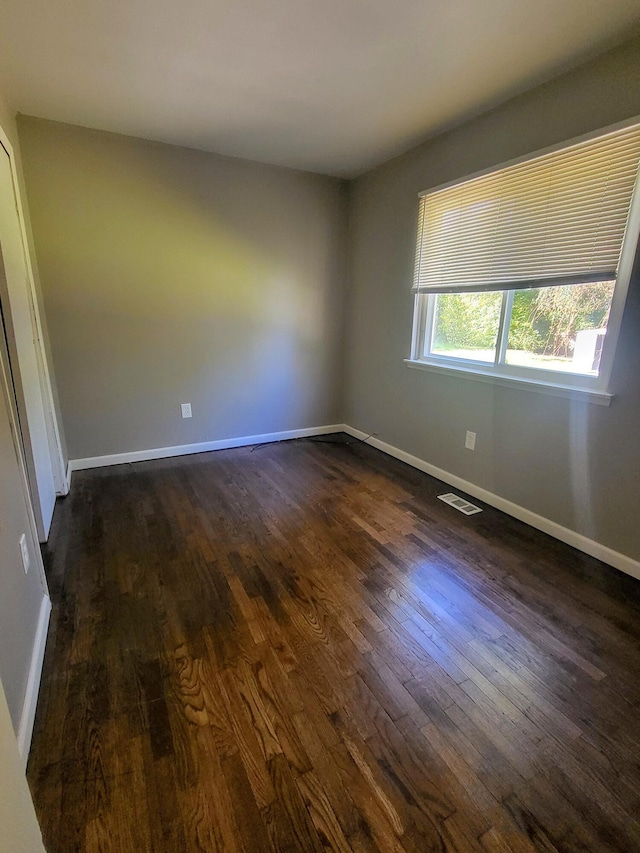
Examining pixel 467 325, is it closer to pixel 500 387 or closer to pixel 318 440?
pixel 500 387

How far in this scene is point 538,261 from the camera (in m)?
2.21

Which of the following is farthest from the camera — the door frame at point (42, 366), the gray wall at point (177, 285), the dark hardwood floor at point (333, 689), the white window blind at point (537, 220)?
the gray wall at point (177, 285)

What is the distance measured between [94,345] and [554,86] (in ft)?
10.6

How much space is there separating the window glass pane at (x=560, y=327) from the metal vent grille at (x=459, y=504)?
958 millimetres

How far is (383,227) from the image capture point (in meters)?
3.33

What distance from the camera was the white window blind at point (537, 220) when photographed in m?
1.89

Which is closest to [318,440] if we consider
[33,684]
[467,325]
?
[467,325]

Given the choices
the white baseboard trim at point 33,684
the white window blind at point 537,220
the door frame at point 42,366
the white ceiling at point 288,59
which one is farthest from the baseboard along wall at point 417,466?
the white ceiling at point 288,59

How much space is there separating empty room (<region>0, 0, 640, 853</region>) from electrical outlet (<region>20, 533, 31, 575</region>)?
0.01 metres

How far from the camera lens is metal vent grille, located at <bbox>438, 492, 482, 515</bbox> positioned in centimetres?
261

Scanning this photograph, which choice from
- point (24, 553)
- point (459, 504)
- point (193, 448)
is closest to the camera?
point (24, 553)

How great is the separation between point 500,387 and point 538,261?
0.74m

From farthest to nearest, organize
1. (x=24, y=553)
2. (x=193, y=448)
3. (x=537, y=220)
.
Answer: (x=193, y=448), (x=537, y=220), (x=24, y=553)

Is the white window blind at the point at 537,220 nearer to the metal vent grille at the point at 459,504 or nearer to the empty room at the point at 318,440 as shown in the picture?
the empty room at the point at 318,440
